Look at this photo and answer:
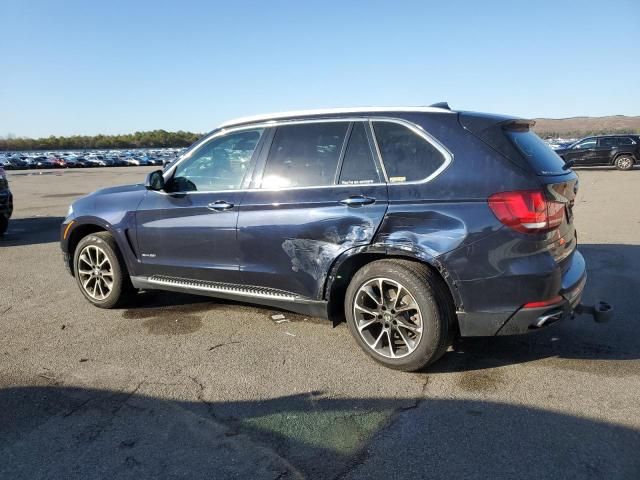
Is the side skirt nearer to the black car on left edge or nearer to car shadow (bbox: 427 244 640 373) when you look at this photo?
car shadow (bbox: 427 244 640 373)

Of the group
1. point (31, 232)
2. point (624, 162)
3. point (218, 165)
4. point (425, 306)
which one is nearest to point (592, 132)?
point (624, 162)

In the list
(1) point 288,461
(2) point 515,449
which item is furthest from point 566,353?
(1) point 288,461

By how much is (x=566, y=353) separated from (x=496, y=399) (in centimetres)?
106

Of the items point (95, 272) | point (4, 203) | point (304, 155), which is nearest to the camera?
point (304, 155)

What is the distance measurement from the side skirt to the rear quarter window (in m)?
1.83

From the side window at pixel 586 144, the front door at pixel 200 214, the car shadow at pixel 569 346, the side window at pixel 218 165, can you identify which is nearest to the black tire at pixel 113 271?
the front door at pixel 200 214

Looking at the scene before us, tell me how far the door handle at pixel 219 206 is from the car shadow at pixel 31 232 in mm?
6382

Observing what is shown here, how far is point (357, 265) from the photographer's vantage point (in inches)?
157

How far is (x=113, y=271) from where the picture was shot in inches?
203

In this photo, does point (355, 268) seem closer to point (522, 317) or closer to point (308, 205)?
point (308, 205)

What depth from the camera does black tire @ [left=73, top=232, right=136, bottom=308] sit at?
16.9 feet

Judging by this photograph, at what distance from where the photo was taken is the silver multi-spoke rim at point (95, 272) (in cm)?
523

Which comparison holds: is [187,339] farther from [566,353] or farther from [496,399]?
[566,353]

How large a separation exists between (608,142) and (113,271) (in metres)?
25.9
